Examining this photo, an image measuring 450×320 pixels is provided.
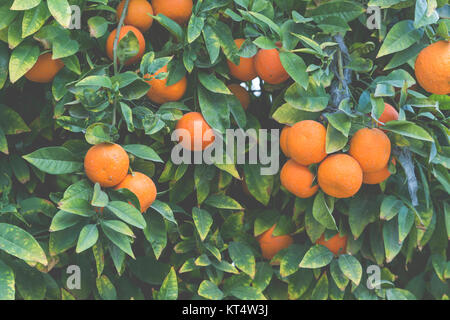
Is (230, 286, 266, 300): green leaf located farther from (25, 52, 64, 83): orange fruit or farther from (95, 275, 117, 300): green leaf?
(25, 52, 64, 83): orange fruit

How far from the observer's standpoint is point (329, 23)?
120cm

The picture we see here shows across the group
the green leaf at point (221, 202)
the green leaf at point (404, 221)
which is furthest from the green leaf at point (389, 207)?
the green leaf at point (221, 202)

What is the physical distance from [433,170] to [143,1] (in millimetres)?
765

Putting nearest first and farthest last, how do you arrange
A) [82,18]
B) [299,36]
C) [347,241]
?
1. [299,36]
2. [82,18]
3. [347,241]

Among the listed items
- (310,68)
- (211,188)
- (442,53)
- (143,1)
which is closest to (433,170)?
(442,53)

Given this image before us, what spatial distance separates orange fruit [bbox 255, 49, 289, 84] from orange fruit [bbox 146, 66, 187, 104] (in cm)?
18

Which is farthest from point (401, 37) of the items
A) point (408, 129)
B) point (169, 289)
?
point (169, 289)

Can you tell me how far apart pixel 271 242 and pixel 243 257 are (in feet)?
0.37

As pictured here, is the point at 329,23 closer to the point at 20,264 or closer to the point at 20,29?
the point at 20,29

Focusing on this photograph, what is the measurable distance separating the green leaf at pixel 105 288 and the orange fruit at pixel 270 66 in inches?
23.9

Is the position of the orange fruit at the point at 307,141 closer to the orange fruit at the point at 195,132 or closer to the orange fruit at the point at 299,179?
the orange fruit at the point at 299,179

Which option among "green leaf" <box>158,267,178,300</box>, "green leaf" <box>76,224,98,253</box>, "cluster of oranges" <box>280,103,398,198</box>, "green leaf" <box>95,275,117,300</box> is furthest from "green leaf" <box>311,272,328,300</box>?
"green leaf" <box>76,224,98,253</box>

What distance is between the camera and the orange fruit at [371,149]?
1109 mm

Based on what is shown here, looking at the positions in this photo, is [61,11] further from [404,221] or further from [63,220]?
[404,221]
